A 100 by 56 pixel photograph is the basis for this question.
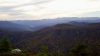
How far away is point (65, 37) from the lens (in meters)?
189

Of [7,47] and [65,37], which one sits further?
[65,37]

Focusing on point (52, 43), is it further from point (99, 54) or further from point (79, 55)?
point (79, 55)

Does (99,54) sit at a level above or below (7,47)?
below

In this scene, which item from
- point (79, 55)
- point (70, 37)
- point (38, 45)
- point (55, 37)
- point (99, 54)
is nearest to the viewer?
point (79, 55)

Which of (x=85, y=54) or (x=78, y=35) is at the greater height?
(x=85, y=54)

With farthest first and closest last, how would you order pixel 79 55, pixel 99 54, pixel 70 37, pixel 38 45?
pixel 70 37, pixel 38 45, pixel 99 54, pixel 79 55

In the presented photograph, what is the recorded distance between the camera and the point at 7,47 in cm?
3362

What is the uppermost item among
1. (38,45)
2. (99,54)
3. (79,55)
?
(79,55)

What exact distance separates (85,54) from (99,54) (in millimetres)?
14937

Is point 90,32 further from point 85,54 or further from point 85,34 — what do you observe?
point 85,54

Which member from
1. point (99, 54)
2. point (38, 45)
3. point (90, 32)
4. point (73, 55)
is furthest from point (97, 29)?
point (73, 55)

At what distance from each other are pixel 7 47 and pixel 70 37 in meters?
154

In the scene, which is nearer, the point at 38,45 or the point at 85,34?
the point at 38,45

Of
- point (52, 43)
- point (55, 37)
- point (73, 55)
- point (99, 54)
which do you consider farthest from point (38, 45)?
point (73, 55)
